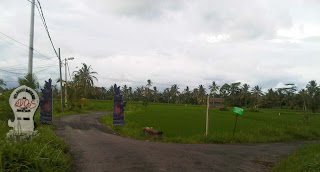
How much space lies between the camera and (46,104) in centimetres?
1850

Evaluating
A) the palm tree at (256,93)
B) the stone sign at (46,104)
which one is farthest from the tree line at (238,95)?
the stone sign at (46,104)

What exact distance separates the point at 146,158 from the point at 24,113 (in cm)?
478

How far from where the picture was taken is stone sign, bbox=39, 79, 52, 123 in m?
18.3

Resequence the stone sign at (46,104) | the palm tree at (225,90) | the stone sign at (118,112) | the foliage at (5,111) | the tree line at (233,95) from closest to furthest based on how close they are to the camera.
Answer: the foliage at (5,111)
the stone sign at (118,112)
the stone sign at (46,104)
the tree line at (233,95)
the palm tree at (225,90)

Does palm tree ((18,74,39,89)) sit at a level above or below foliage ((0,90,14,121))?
above

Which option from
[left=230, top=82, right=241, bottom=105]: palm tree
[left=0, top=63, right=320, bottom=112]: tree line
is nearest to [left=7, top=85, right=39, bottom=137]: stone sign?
[left=0, top=63, right=320, bottom=112]: tree line

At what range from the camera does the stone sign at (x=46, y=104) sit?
59.9ft

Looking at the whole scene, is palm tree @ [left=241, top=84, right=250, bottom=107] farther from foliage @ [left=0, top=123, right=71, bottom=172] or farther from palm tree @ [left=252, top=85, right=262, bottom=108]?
foliage @ [left=0, top=123, right=71, bottom=172]

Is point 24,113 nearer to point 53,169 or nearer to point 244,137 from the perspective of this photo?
point 53,169

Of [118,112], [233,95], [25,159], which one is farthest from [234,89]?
[25,159]

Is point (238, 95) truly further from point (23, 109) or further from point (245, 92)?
point (23, 109)

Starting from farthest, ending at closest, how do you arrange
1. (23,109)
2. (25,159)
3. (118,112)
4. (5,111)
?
(118,112), (5,111), (23,109), (25,159)

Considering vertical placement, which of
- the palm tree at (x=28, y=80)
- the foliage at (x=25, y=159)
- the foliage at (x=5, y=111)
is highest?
the palm tree at (x=28, y=80)

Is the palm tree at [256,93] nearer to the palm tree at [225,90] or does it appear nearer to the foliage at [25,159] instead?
the palm tree at [225,90]
